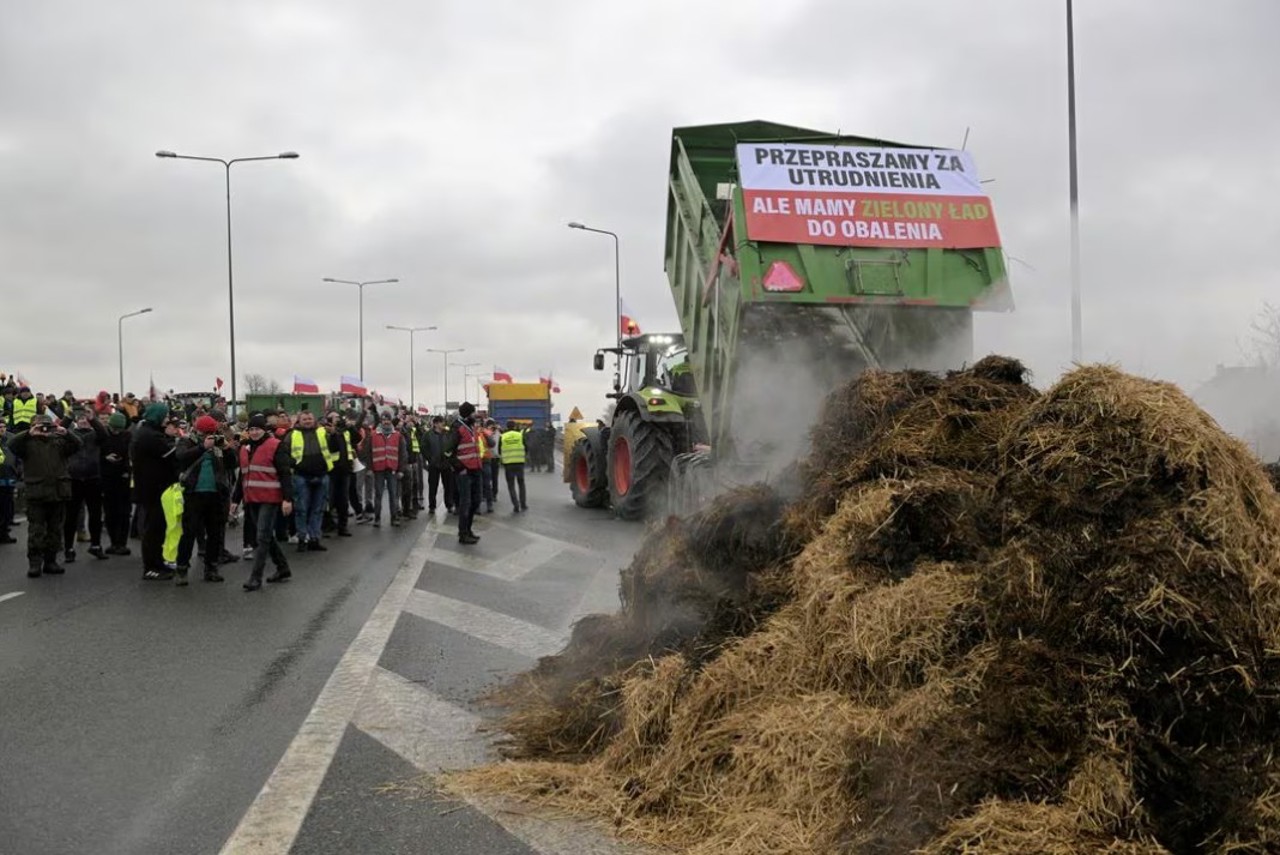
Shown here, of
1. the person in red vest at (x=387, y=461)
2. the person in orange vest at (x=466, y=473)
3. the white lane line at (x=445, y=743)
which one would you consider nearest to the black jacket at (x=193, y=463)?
the person in orange vest at (x=466, y=473)

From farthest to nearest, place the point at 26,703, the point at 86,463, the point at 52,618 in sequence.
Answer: the point at 86,463
the point at 52,618
the point at 26,703

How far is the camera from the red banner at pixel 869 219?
912 centimetres

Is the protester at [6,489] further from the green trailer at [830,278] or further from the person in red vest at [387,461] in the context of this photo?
the green trailer at [830,278]

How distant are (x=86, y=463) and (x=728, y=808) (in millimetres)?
10783

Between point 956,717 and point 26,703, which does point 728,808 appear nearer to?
point 956,717

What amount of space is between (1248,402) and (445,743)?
7442 millimetres

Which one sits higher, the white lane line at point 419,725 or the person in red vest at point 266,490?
the person in red vest at point 266,490

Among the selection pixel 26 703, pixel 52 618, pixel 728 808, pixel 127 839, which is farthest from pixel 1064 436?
pixel 52 618

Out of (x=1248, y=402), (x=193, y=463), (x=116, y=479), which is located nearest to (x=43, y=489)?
(x=193, y=463)

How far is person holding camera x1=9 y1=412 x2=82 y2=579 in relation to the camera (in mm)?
10422

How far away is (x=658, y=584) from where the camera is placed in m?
5.34

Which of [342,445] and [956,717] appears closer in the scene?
[956,717]

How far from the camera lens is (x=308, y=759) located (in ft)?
15.4

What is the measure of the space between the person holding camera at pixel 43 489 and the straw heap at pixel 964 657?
759 centimetres
